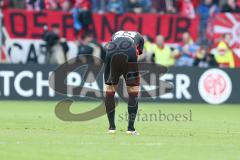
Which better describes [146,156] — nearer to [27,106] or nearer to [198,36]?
[27,106]

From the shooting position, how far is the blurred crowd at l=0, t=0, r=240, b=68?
27422 mm

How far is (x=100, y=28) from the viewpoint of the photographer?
2861 centimetres

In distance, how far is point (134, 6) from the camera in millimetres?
28844

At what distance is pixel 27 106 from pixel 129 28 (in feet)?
20.4

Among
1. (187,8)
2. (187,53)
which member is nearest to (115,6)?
(187,8)

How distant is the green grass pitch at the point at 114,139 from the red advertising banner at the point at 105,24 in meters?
6.34

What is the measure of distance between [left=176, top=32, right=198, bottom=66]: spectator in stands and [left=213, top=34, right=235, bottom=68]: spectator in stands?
31.0 inches

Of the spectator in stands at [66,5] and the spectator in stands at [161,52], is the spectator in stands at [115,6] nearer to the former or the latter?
the spectator in stands at [66,5]

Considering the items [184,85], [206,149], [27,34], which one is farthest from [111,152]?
[27,34]

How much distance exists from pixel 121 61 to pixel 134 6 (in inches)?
536

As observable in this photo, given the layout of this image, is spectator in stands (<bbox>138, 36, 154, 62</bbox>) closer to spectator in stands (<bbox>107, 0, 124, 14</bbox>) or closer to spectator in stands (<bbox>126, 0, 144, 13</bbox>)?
spectator in stands (<bbox>126, 0, 144, 13</bbox>)

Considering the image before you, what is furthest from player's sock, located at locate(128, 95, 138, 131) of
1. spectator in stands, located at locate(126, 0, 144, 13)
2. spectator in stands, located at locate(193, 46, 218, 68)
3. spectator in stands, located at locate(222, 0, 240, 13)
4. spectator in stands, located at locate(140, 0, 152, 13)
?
spectator in stands, located at locate(222, 0, 240, 13)

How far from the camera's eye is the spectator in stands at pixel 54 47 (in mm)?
27328

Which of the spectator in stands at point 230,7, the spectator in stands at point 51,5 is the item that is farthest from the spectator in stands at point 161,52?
the spectator in stands at point 51,5
